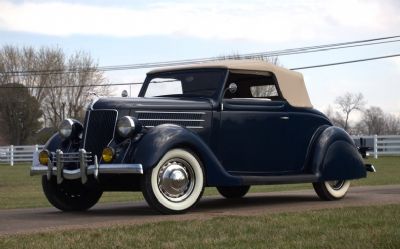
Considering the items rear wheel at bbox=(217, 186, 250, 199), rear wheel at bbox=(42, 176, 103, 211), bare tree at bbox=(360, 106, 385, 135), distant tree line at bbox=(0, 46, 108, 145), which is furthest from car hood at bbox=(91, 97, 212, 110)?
bare tree at bbox=(360, 106, 385, 135)

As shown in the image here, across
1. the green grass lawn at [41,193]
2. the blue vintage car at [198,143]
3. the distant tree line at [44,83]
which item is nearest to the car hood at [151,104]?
the blue vintage car at [198,143]

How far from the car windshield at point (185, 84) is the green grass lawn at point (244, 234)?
8.53 ft

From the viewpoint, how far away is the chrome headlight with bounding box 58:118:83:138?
902 cm

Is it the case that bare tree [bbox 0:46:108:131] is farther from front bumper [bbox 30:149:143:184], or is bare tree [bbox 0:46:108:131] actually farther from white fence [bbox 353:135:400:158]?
front bumper [bbox 30:149:143:184]

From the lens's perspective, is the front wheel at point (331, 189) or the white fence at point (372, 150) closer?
the front wheel at point (331, 189)

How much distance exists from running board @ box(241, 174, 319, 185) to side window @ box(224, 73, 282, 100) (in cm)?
122

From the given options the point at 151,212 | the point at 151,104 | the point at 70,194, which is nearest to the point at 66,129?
the point at 70,194

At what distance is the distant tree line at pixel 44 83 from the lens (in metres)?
57.8

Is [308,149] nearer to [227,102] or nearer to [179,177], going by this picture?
[227,102]

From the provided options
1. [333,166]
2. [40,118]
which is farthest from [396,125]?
[333,166]

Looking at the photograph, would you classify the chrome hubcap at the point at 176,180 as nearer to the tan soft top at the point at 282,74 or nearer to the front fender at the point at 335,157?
the tan soft top at the point at 282,74

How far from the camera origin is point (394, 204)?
887 centimetres

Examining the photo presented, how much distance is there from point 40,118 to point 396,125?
5610cm

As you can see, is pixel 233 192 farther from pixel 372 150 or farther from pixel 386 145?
pixel 386 145
